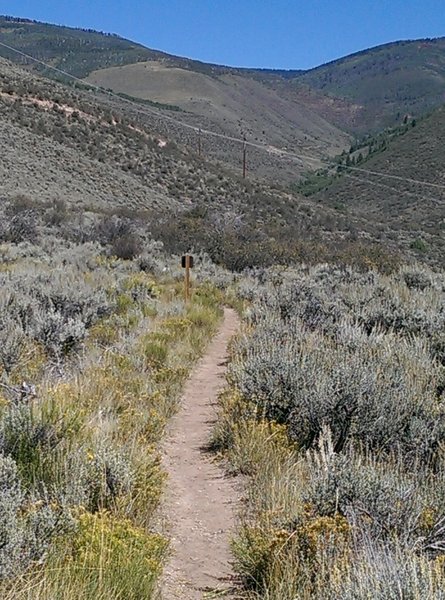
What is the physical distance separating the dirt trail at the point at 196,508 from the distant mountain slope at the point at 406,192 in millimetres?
40704

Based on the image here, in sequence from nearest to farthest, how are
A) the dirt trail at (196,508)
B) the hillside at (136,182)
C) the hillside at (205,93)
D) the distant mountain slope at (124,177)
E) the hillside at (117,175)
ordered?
1. the dirt trail at (196,508)
2. the hillside at (117,175)
3. the hillside at (136,182)
4. the distant mountain slope at (124,177)
5. the hillside at (205,93)

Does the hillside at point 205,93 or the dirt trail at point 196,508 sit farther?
the hillside at point 205,93

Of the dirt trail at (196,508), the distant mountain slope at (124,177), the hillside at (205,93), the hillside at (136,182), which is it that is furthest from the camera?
the hillside at (205,93)

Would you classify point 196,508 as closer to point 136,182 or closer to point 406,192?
point 136,182

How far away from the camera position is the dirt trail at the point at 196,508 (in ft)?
11.7

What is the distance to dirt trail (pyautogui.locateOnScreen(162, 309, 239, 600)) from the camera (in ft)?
11.7

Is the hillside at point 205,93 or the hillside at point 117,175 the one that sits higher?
the hillside at point 205,93

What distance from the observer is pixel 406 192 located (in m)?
75.6

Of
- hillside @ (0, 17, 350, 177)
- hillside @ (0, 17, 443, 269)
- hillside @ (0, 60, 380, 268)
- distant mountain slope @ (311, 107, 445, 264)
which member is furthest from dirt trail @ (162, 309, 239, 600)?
hillside @ (0, 17, 350, 177)

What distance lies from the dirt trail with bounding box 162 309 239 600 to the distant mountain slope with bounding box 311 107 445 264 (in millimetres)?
40704

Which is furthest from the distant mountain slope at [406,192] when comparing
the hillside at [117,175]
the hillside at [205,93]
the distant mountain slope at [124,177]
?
the hillside at [205,93]

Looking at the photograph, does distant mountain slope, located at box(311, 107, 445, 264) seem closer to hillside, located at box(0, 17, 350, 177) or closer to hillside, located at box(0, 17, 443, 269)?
hillside, located at box(0, 17, 443, 269)

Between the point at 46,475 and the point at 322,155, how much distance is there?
449 ft

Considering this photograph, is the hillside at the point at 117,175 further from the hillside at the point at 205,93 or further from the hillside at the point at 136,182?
the hillside at the point at 205,93
